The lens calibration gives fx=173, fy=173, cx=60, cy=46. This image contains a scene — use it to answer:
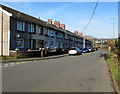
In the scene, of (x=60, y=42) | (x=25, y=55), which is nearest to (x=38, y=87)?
(x=25, y=55)

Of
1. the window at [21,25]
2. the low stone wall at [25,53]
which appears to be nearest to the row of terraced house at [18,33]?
the window at [21,25]

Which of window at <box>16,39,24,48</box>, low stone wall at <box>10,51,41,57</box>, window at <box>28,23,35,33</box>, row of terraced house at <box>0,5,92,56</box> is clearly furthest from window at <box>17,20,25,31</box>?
low stone wall at <box>10,51,41,57</box>

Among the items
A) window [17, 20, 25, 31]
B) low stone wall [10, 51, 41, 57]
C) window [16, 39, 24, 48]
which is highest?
window [17, 20, 25, 31]

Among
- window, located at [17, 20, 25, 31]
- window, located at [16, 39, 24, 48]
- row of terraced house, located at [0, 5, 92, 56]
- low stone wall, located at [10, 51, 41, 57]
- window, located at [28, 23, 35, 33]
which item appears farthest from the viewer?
window, located at [28, 23, 35, 33]

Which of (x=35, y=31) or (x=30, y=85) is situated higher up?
(x=35, y=31)

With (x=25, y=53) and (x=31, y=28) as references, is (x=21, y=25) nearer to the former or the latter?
(x=31, y=28)

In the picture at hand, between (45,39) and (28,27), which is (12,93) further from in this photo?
(45,39)

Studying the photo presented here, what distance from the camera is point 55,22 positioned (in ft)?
169

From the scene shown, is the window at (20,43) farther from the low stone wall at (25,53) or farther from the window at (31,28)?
the window at (31,28)

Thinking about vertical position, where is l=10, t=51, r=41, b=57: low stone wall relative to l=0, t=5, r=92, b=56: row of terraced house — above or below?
below

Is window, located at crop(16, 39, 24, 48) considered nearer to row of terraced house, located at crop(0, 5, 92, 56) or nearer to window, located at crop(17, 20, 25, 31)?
row of terraced house, located at crop(0, 5, 92, 56)

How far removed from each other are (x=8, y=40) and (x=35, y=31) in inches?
316

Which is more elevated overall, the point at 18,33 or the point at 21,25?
the point at 21,25

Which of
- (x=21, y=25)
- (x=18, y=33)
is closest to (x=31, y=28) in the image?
(x=21, y=25)
